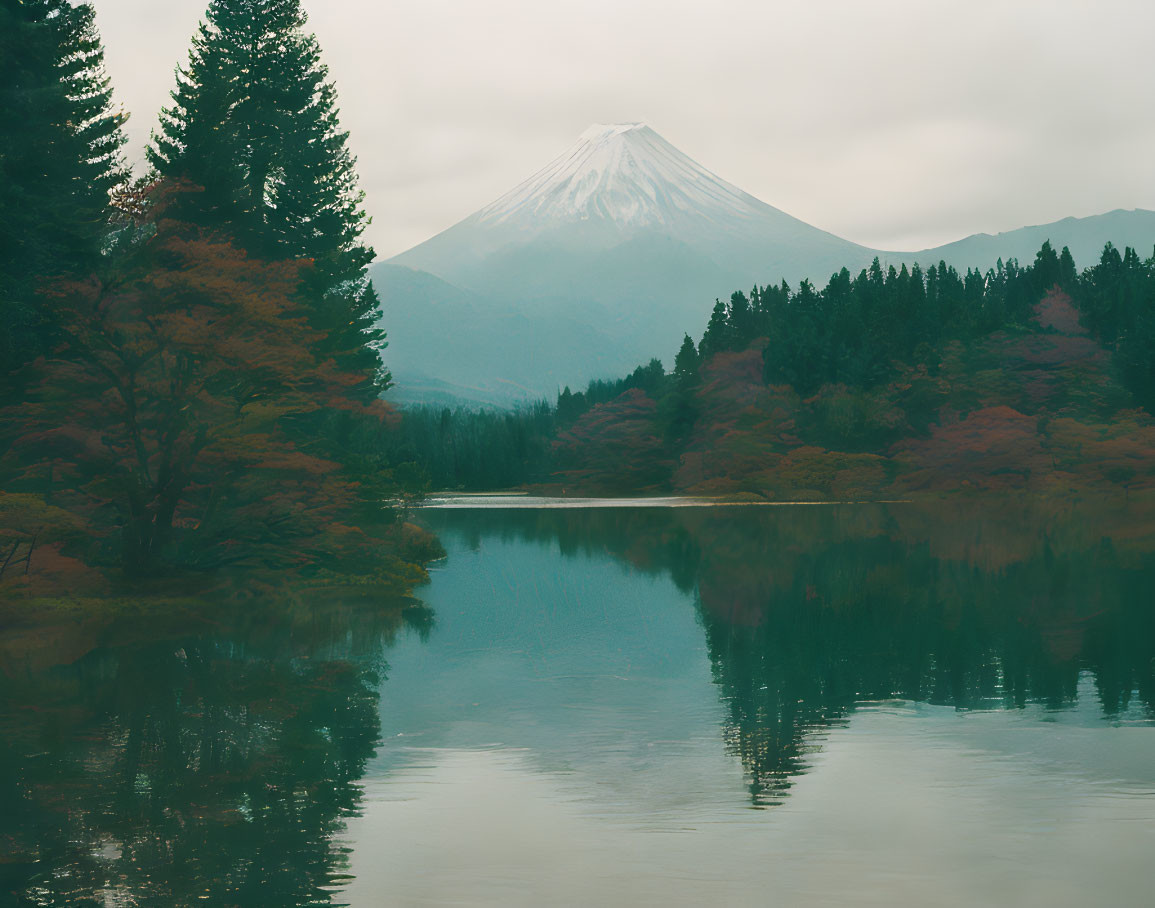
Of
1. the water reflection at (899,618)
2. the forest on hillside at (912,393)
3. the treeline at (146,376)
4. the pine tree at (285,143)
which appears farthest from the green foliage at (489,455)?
the treeline at (146,376)

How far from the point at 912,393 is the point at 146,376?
8101 centimetres

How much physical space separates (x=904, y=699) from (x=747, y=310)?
10957 centimetres

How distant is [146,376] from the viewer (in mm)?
27516

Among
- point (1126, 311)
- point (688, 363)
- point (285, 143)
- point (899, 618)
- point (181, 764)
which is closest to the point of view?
point (181, 764)

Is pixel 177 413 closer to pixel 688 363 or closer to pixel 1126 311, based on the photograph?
pixel 1126 311

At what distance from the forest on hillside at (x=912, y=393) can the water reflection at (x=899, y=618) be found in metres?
33.7

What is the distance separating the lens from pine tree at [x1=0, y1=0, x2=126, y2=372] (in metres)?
26.6

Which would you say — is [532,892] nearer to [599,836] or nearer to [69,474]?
[599,836]

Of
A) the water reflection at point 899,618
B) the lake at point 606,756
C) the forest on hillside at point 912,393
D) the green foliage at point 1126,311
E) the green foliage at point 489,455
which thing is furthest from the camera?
the green foliage at point 489,455

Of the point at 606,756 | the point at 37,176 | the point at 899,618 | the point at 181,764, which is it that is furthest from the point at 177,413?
the point at 606,756

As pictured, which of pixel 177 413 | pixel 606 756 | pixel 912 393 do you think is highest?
pixel 912 393

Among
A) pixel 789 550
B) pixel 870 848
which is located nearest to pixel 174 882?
pixel 870 848

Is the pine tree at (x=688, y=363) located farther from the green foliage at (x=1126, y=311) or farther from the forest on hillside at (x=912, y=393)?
the green foliage at (x=1126, y=311)

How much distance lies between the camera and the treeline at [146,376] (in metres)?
26.9
